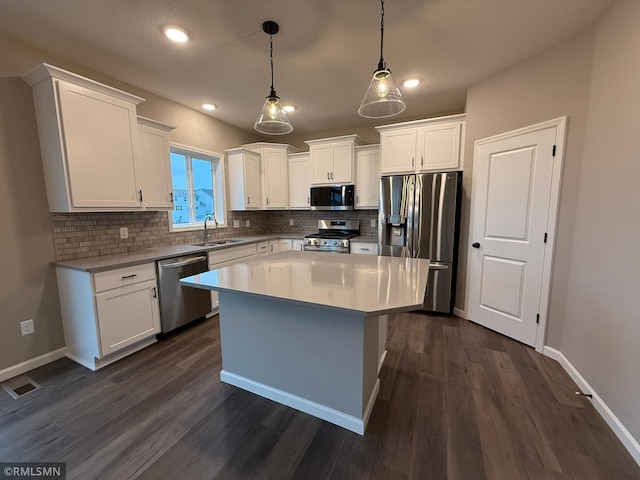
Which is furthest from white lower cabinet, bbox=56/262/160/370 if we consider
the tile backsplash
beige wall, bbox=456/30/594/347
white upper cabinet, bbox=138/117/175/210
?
beige wall, bbox=456/30/594/347

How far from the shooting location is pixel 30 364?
7.18 feet

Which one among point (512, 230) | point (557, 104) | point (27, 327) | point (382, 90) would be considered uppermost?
point (557, 104)

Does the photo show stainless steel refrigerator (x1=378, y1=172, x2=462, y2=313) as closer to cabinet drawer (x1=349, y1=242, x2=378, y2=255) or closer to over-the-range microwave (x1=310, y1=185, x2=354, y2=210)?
cabinet drawer (x1=349, y1=242, x2=378, y2=255)

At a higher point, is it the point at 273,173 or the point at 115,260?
the point at 273,173

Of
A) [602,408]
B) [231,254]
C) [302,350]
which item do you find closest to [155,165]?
[231,254]

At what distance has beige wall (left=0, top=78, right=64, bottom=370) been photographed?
2045 millimetres

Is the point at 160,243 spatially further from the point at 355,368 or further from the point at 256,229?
the point at 355,368

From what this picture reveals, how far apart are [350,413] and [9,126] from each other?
10.7 feet

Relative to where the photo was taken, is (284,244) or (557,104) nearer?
(557,104)

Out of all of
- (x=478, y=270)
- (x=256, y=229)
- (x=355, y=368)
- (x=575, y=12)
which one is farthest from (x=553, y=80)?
(x=256, y=229)

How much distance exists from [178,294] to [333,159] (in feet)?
9.33

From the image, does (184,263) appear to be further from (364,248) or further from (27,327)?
(364,248)

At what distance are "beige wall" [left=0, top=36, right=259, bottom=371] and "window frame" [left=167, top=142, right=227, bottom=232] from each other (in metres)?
1.18

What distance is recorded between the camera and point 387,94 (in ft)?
5.36
